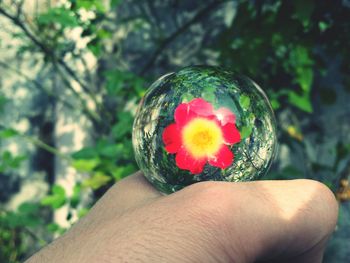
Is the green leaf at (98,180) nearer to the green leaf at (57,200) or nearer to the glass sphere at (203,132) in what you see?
the green leaf at (57,200)

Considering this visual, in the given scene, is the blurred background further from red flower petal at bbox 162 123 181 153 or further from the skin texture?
the skin texture

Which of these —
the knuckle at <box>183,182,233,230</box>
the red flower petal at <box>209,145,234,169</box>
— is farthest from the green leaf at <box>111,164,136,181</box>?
the knuckle at <box>183,182,233,230</box>

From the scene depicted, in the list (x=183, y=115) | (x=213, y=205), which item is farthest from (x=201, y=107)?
(x=213, y=205)

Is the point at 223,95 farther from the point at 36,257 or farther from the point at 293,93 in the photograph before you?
the point at 293,93

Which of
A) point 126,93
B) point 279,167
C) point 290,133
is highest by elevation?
point 126,93

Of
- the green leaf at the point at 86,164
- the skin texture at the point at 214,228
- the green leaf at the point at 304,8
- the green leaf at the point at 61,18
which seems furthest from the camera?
the green leaf at the point at 86,164

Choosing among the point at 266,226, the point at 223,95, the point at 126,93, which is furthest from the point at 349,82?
the point at 266,226

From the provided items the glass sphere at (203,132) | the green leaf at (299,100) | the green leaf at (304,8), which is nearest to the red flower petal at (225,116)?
the glass sphere at (203,132)
